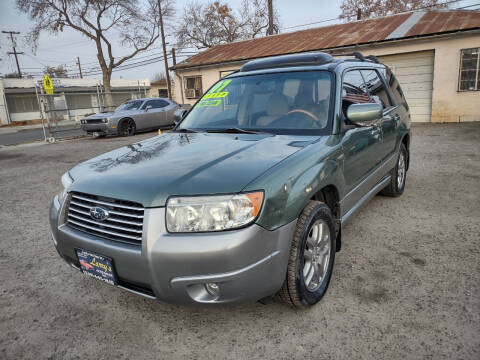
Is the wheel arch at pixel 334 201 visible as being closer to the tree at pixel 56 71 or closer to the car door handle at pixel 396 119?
the car door handle at pixel 396 119

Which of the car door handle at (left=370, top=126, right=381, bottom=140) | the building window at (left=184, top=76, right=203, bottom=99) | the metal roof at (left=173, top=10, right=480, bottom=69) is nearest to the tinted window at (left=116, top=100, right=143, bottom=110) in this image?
the metal roof at (left=173, top=10, right=480, bottom=69)

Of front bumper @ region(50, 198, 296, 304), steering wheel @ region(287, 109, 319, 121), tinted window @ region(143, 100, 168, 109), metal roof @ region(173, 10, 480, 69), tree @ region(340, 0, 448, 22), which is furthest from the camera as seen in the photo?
tree @ region(340, 0, 448, 22)

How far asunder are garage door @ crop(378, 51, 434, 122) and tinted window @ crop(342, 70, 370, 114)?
441 inches

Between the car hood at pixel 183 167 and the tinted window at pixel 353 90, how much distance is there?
747 millimetres

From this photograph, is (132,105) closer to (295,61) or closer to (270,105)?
(295,61)

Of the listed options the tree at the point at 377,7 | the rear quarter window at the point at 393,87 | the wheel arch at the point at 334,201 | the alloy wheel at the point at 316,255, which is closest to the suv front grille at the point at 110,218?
the alloy wheel at the point at 316,255

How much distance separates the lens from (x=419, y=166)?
256 inches

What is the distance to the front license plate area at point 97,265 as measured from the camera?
6.61ft

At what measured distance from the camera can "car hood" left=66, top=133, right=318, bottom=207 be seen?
1913 mm

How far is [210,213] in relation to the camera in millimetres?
1844

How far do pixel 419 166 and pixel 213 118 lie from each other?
480 cm

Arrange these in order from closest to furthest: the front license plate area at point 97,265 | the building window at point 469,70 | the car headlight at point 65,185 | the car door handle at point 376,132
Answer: the front license plate area at point 97,265 → the car headlight at point 65,185 → the car door handle at point 376,132 → the building window at point 469,70

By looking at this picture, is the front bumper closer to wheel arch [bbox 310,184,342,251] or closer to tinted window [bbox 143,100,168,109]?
wheel arch [bbox 310,184,342,251]

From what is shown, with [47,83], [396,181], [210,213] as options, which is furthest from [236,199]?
[47,83]
